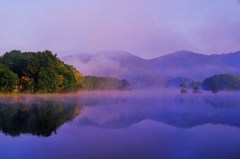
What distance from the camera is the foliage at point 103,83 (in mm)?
77037

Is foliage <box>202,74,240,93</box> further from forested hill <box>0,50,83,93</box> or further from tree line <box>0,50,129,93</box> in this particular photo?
forested hill <box>0,50,83,93</box>

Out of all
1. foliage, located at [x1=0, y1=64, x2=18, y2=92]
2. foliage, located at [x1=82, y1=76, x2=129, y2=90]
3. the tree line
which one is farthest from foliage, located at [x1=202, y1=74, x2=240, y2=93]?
foliage, located at [x1=0, y1=64, x2=18, y2=92]

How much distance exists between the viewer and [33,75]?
4600 cm

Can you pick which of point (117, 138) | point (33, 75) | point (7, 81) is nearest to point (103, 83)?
point (33, 75)

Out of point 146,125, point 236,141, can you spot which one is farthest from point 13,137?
point 236,141

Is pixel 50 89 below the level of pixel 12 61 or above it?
below

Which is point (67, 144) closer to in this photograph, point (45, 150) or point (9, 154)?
point (45, 150)

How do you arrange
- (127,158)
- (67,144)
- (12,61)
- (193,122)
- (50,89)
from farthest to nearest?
(12,61)
(50,89)
(193,122)
(67,144)
(127,158)

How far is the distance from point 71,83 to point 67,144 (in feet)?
138

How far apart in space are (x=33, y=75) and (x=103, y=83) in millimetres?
38071

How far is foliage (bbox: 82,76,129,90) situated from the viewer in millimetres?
77037

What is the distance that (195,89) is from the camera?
79188mm

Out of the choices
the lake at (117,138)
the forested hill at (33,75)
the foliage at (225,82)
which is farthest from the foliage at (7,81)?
the foliage at (225,82)

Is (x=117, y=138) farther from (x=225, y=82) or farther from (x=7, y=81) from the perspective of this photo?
(x=225, y=82)
